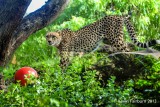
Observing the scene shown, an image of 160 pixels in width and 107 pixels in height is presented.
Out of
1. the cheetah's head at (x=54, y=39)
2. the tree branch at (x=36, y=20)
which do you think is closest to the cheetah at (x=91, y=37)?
the cheetah's head at (x=54, y=39)

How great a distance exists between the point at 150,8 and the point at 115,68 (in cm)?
610

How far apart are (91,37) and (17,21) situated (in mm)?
2326

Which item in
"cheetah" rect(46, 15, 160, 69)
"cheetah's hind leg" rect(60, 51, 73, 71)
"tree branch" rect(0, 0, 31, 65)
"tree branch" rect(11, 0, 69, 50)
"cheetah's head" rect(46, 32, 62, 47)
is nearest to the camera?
"tree branch" rect(0, 0, 31, 65)

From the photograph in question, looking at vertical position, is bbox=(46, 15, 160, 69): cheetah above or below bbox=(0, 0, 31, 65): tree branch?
below

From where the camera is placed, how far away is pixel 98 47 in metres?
6.91

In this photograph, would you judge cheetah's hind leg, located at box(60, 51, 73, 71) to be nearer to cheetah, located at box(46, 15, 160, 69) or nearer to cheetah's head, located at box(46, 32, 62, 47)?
cheetah, located at box(46, 15, 160, 69)

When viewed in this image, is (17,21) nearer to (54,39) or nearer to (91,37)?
(54,39)

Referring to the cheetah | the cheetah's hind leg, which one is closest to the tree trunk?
the cheetah's hind leg

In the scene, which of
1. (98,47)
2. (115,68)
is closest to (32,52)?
(98,47)

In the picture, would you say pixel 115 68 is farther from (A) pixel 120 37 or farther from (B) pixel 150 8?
(B) pixel 150 8

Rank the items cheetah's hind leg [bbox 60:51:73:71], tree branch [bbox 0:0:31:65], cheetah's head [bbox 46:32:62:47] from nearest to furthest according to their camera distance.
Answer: tree branch [bbox 0:0:31:65], cheetah's hind leg [bbox 60:51:73:71], cheetah's head [bbox 46:32:62:47]

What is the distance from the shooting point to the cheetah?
268 inches

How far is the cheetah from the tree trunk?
3.29 ft

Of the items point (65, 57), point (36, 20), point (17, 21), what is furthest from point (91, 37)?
point (17, 21)
